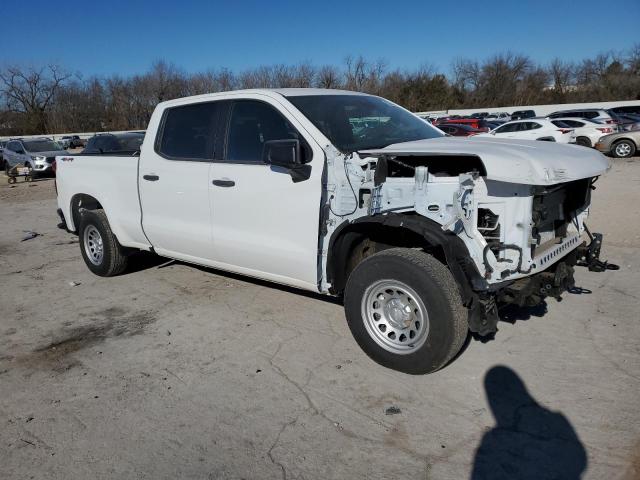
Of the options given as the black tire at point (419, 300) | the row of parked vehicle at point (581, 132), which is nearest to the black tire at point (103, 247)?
the black tire at point (419, 300)

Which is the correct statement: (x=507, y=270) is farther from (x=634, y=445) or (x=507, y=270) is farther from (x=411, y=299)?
(x=634, y=445)

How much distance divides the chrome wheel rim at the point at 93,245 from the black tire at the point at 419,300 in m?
3.76

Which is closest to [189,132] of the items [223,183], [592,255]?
[223,183]

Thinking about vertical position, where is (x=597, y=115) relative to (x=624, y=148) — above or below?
above

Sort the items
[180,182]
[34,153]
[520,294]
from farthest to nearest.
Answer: [34,153], [180,182], [520,294]

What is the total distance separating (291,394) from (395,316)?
35.3 inches

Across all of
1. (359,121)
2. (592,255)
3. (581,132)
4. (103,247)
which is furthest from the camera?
(581,132)

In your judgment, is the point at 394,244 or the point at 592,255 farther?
the point at 592,255

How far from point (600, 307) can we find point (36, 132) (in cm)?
7636

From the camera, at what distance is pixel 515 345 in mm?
4195

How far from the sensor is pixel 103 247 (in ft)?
20.4

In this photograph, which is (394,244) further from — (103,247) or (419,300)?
(103,247)

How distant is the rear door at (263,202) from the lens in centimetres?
406

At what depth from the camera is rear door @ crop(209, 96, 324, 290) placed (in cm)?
406
